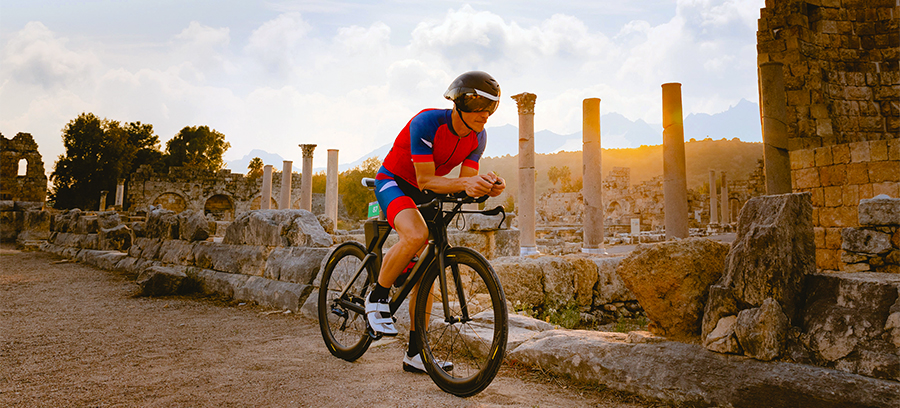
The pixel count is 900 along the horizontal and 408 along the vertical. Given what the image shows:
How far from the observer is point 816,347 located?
1.92 m

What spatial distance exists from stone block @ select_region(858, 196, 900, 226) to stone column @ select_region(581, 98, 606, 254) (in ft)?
20.2

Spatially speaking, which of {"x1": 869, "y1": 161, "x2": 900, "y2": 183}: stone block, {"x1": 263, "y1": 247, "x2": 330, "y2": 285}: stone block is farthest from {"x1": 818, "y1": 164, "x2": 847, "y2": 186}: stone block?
{"x1": 263, "y1": 247, "x2": 330, "y2": 285}: stone block

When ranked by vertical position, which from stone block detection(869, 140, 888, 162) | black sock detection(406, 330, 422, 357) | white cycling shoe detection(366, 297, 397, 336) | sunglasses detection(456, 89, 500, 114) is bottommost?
black sock detection(406, 330, 422, 357)

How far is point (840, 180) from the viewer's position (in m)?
7.64

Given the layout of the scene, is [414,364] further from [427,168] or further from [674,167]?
[674,167]

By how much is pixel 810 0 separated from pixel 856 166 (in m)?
4.28

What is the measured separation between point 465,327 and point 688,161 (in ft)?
264

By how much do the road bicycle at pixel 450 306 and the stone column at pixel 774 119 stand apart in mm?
8662

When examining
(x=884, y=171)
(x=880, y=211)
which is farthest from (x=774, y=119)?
(x=880, y=211)

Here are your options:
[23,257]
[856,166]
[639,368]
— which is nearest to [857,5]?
[856,166]

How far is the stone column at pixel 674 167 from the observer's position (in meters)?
10.4

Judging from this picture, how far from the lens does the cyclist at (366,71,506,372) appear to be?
2439mm

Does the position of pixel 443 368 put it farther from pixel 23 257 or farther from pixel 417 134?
pixel 23 257

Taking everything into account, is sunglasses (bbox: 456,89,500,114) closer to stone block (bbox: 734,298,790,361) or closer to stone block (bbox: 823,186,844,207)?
stone block (bbox: 734,298,790,361)
